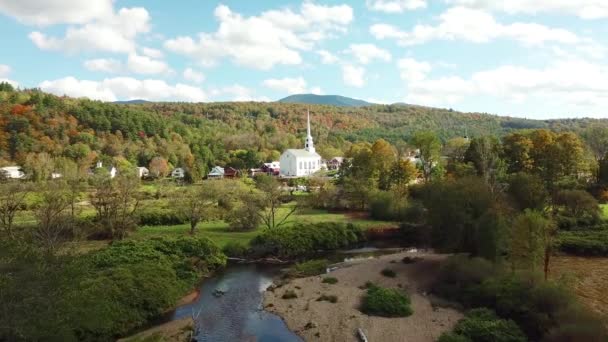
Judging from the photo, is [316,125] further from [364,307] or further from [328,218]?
[364,307]

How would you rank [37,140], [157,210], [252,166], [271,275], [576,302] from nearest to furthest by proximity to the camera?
[576,302]
[271,275]
[157,210]
[37,140]
[252,166]

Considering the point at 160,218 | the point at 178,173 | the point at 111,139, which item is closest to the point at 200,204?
the point at 160,218

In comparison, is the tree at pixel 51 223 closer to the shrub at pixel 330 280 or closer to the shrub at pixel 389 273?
the shrub at pixel 330 280

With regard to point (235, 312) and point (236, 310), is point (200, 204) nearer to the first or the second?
point (236, 310)

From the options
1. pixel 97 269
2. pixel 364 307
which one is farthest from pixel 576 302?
pixel 97 269

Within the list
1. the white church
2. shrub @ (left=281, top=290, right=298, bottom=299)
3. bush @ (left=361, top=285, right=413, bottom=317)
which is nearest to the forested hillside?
the white church

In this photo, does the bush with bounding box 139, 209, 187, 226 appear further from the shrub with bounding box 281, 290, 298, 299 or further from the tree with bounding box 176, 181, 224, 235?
the shrub with bounding box 281, 290, 298, 299
